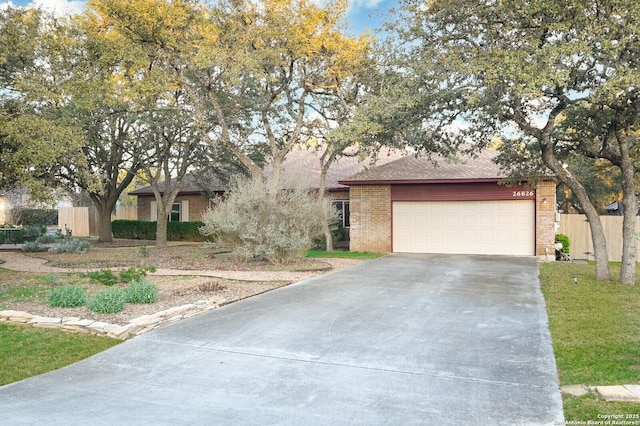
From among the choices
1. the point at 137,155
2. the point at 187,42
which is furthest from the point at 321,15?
the point at 137,155

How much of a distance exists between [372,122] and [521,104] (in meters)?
3.37

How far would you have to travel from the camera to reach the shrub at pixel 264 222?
41.6 ft

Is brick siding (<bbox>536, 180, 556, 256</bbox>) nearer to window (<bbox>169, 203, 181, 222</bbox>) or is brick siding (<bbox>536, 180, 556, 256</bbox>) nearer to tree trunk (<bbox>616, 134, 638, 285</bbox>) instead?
tree trunk (<bbox>616, 134, 638, 285</bbox>)

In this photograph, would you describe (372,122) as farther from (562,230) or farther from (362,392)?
(562,230)

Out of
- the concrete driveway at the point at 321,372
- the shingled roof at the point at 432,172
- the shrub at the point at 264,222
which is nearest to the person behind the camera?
the concrete driveway at the point at 321,372

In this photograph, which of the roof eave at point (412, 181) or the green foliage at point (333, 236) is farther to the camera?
the green foliage at point (333, 236)

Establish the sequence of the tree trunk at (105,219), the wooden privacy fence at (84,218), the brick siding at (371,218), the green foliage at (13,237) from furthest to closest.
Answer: the wooden privacy fence at (84,218) → the tree trunk at (105,219) → the green foliage at (13,237) → the brick siding at (371,218)

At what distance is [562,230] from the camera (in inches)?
689

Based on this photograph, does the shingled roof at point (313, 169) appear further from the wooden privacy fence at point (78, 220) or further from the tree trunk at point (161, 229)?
the wooden privacy fence at point (78, 220)

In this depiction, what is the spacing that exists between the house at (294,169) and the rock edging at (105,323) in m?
12.5

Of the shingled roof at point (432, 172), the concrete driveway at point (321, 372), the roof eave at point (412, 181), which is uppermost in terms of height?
the shingled roof at point (432, 172)

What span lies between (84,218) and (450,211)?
931 inches

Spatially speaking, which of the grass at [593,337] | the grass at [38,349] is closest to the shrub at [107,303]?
the grass at [38,349]

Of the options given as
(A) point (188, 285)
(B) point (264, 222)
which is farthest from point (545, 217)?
(A) point (188, 285)
